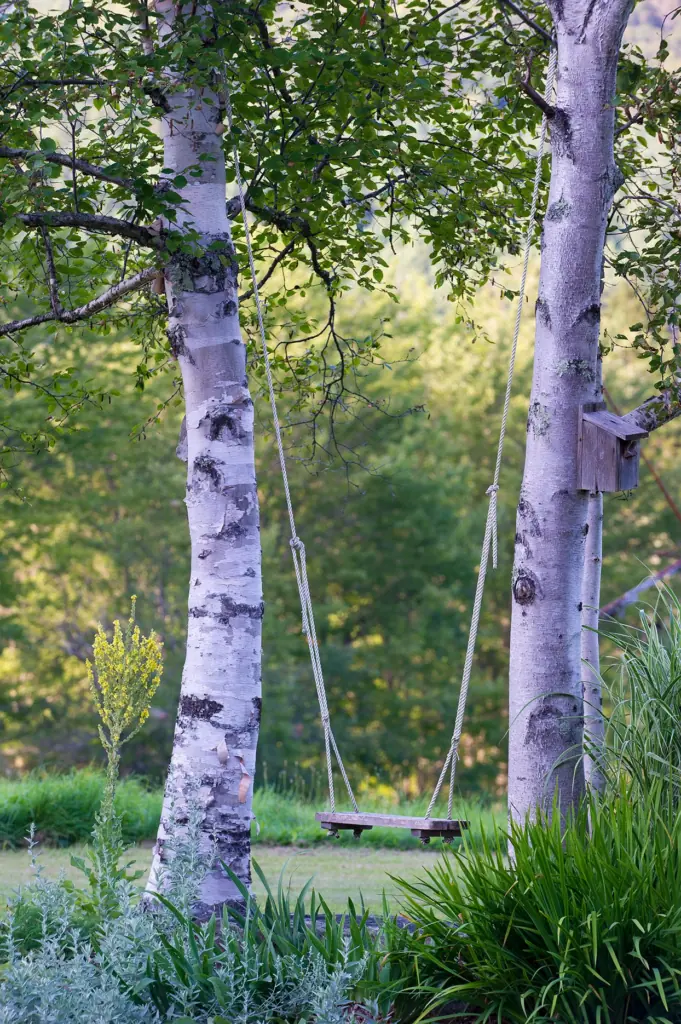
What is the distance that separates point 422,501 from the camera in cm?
2052

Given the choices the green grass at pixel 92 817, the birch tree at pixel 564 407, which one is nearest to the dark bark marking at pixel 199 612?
the birch tree at pixel 564 407

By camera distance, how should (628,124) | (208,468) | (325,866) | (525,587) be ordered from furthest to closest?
(325,866) → (628,124) → (208,468) → (525,587)

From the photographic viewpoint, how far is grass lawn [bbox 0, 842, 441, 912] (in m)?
5.45

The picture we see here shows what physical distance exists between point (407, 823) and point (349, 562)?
56.8 feet

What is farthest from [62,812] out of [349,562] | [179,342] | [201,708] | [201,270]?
[349,562]

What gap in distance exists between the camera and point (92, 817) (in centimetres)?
697

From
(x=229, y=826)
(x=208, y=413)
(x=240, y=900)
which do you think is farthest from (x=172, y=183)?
(x=240, y=900)

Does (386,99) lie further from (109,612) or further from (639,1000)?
(109,612)

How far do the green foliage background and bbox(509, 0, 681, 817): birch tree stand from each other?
42.1ft

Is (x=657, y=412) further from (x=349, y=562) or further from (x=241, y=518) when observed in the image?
(x=349, y=562)

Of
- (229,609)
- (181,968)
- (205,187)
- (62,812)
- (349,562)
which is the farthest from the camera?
→ (349,562)

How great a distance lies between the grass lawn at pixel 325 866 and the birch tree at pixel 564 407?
184cm

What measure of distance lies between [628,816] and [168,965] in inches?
50.1

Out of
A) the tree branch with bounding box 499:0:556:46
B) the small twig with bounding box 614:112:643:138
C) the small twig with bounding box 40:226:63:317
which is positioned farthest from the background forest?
the tree branch with bounding box 499:0:556:46
